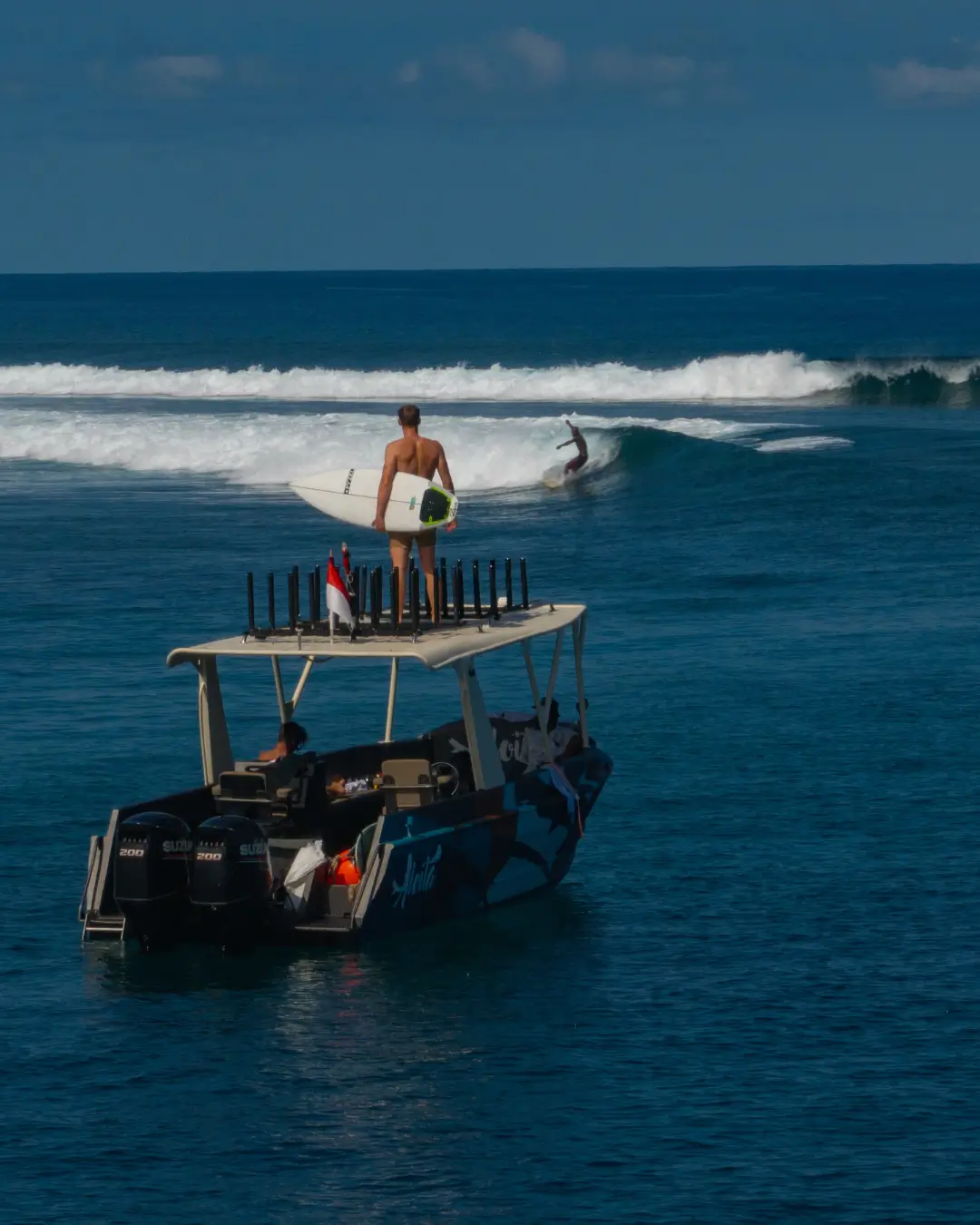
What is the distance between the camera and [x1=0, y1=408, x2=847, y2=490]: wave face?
51906 millimetres

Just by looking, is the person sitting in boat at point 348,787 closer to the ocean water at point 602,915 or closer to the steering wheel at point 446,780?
the steering wheel at point 446,780

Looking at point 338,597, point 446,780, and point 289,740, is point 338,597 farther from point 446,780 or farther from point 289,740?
point 446,780

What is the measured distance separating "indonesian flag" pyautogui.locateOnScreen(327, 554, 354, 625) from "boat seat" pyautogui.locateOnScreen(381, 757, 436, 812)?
69.5 inches

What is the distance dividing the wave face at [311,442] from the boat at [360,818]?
107 feet

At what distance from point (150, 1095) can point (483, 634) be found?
4.56m

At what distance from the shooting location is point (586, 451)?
5019 centimetres

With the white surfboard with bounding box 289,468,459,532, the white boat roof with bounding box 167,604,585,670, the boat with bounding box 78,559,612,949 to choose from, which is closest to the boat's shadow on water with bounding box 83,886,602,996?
the boat with bounding box 78,559,612,949

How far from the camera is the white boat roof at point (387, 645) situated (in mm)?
15586

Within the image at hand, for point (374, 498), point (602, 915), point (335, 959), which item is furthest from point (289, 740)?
point (602, 915)

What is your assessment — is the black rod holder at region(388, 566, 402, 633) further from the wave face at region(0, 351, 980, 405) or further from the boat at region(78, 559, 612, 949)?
the wave face at region(0, 351, 980, 405)

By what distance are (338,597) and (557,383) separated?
63.4m

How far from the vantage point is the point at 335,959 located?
1579 cm

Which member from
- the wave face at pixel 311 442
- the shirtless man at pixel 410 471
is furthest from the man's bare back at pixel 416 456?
the wave face at pixel 311 442

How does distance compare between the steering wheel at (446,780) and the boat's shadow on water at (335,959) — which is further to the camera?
the steering wheel at (446,780)
